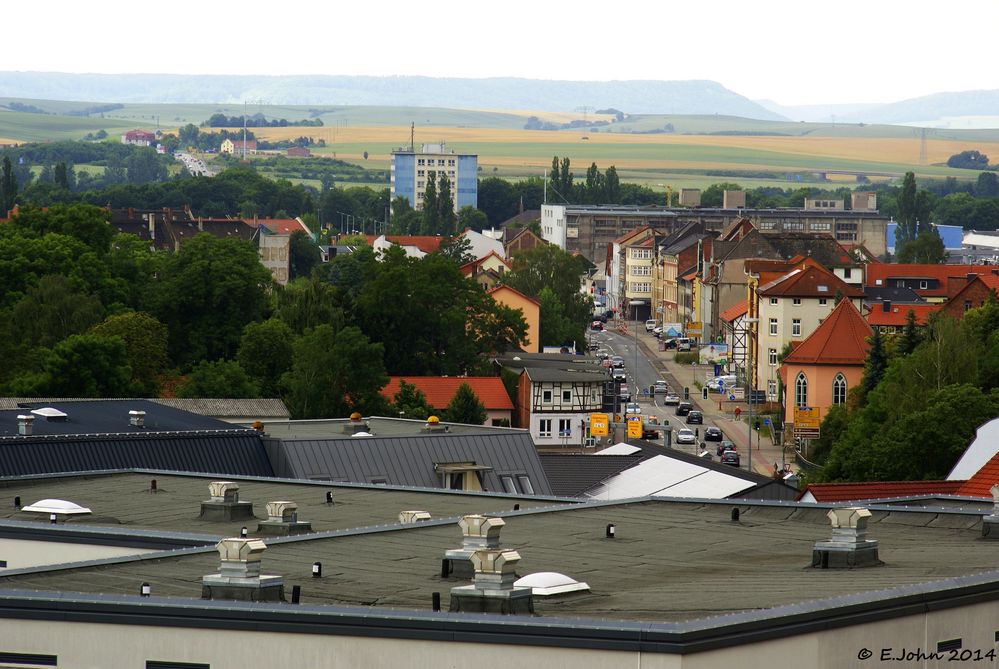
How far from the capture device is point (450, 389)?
105688mm

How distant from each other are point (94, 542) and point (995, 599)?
14.3 metres

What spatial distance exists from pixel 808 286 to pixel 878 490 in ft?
258

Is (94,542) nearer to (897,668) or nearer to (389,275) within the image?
(897,668)

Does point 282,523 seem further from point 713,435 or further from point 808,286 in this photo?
point 808,286

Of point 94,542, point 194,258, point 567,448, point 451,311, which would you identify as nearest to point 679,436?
point 567,448

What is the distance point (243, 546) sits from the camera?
69.9ft

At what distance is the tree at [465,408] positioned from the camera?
100856 mm

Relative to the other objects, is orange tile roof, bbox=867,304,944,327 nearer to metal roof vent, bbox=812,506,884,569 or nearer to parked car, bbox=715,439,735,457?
parked car, bbox=715,439,735,457

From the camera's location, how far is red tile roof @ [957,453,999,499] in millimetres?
48312

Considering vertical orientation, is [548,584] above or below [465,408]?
above

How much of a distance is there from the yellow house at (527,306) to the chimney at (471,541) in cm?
11906

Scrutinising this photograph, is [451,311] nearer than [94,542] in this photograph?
No

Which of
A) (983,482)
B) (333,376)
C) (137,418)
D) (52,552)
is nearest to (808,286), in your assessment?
(333,376)

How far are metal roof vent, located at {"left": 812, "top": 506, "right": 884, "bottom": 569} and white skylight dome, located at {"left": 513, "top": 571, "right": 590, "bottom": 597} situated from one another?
3.75m
